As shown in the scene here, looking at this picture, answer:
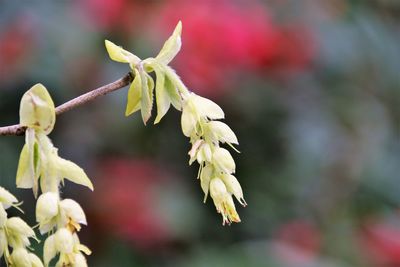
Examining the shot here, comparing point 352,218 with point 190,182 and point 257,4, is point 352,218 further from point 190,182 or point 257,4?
point 257,4

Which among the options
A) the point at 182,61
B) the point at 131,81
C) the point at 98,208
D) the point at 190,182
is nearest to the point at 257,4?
the point at 182,61

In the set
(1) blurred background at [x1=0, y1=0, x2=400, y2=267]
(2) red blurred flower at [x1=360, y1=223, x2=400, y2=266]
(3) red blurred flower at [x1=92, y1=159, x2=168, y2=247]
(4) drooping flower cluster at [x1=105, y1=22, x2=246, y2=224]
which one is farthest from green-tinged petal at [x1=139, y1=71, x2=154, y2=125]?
(2) red blurred flower at [x1=360, y1=223, x2=400, y2=266]

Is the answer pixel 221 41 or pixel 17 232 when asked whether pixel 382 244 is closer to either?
pixel 221 41

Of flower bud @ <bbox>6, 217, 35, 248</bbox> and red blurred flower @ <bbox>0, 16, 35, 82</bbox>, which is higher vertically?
red blurred flower @ <bbox>0, 16, 35, 82</bbox>

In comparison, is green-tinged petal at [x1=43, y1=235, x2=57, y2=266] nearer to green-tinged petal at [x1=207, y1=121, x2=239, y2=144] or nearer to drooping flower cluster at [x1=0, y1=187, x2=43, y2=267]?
drooping flower cluster at [x1=0, y1=187, x2=43, y2=267]

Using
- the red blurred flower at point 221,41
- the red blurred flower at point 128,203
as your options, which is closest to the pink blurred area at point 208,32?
the red blurred flower at point 221,41

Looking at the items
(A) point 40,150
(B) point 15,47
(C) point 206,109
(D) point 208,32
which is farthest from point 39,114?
(D) point 208,32
